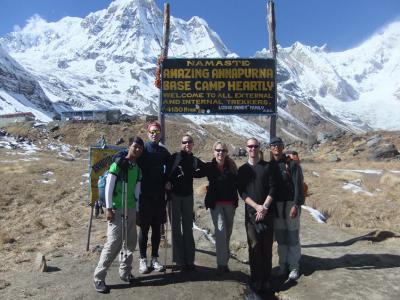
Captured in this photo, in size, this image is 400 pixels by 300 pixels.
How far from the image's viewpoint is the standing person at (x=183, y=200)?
31.4 feet

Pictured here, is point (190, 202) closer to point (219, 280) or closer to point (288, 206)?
point (219, 280)

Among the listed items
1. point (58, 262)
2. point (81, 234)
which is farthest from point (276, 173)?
point (81, 234)

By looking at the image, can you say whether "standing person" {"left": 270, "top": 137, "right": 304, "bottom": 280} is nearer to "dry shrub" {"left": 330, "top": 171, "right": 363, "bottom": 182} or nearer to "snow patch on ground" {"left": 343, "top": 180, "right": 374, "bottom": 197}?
"snow patch on ground" {"left": 343, "top": 180, "right": 374, "bottom": 197}

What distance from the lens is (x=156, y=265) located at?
Result: 31.2ft

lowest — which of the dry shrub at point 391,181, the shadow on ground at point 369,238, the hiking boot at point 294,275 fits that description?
the hiking boot at point 294,275

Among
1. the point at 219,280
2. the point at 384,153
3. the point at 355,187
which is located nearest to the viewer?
the point at 219,280

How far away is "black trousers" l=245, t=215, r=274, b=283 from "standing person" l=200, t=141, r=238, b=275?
58cm

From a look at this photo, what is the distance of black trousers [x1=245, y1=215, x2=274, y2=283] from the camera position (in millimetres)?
9016

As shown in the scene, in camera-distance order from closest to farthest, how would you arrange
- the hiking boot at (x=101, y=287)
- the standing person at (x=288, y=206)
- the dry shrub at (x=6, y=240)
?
the hiking boot at (x=101, y=287) → the standing person at (x=288, y=206) → the dry shrub at (x=6, y=240)

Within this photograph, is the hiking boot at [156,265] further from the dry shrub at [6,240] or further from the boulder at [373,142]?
the boulder at [373,142]

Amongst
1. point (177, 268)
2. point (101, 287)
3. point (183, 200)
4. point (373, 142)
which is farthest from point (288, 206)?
point (373, 142)

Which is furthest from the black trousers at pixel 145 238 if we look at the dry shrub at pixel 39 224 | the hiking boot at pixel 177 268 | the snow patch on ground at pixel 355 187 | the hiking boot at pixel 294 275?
the snow patch on ground at pixel 355 187

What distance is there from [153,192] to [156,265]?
4.70 ft

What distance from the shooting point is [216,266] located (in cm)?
1028
